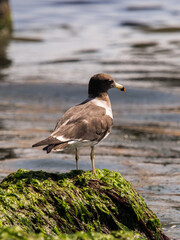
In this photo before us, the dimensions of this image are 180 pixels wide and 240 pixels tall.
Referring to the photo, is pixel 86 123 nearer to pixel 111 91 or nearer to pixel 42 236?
pixel 42 236

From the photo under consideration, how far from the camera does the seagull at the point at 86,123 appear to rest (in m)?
6.22

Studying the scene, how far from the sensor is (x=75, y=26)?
2747cm

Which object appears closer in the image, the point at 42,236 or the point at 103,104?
the point at 42,236

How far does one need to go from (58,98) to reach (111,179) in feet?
28.6

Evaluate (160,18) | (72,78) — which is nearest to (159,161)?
(72,78)

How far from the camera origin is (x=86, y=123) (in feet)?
22.1

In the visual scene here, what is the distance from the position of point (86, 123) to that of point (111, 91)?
868 cm

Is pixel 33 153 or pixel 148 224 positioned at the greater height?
pixel 148 224

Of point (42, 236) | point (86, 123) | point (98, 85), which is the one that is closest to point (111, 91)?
→ point (98, 85)

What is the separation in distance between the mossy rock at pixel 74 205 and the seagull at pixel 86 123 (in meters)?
0.37

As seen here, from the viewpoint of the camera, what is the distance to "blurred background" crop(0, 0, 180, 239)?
10.0 metres

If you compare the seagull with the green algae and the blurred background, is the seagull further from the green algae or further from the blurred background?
the blurred background

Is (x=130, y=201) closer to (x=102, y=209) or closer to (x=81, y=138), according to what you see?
(x=102, y=209)

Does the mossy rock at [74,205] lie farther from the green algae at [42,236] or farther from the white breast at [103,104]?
the white breast at [103,104]
